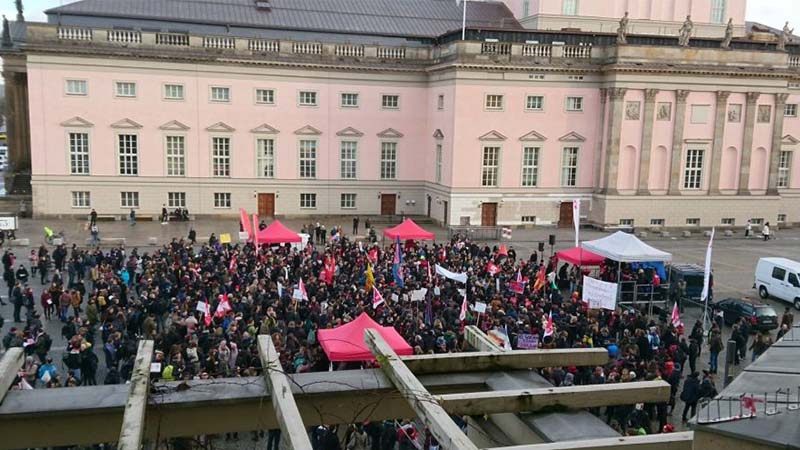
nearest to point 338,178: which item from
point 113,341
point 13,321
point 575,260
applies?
point 575,260

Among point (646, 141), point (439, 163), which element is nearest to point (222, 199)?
point (439, 163)

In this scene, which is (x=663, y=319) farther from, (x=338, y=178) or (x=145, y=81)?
(x=145, y=81)

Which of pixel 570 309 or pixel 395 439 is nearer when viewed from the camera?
pixel 395 439

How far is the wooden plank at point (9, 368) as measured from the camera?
4.48 m

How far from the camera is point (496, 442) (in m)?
5.29

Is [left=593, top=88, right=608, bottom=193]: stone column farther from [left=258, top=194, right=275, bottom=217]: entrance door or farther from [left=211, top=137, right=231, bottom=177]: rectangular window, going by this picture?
[left=211, top=137, right=231, bottom=177]: rectangular window

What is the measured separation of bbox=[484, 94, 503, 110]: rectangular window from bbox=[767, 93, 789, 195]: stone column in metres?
18.9

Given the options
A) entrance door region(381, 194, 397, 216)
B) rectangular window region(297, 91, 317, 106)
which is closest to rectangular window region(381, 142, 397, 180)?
entrance door region(381, 194, 397, 216)

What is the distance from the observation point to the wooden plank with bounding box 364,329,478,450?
3.89 m

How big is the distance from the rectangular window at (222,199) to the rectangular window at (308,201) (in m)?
4.80

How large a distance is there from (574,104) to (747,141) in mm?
12019

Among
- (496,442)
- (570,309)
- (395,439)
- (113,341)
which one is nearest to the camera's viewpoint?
(496,442)

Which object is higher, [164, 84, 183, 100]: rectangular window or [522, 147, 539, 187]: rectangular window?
[164, 84, 183, 100]: rectangular window

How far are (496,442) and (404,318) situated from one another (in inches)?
586
